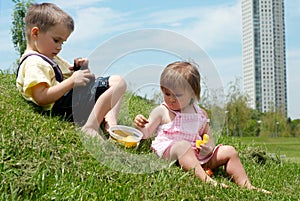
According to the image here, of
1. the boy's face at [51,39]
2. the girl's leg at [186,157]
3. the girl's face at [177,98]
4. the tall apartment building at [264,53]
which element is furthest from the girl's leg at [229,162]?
the tall apartment building at [264,53]

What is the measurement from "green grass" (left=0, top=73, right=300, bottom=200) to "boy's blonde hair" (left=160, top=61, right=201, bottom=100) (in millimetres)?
552

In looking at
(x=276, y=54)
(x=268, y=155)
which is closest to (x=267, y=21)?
(x=276, y=54)

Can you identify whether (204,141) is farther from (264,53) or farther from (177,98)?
(264,53)

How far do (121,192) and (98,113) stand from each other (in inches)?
46.2

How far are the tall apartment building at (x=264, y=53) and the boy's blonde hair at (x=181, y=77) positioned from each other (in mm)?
53305

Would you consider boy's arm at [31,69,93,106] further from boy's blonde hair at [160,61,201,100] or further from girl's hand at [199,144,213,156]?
girl's hand at [199,144,213,156]

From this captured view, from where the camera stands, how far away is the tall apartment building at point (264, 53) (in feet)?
192

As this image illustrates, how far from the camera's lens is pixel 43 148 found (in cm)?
295

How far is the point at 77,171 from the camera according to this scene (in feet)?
9.18

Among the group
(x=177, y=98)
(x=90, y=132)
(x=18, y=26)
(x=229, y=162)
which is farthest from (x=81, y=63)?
(x=18, y=26)

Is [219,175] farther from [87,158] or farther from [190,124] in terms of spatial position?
[87,158]

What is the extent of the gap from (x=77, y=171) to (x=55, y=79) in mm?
1234

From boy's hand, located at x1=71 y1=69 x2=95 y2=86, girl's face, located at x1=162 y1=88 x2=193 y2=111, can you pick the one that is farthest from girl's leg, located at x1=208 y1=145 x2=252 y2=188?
boy's hand, located at x1=71 y1=69 x2=95 y2=86

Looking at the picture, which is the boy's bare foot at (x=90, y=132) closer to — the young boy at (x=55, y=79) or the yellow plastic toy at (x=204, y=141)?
the young boy at (x=55, y=79)
